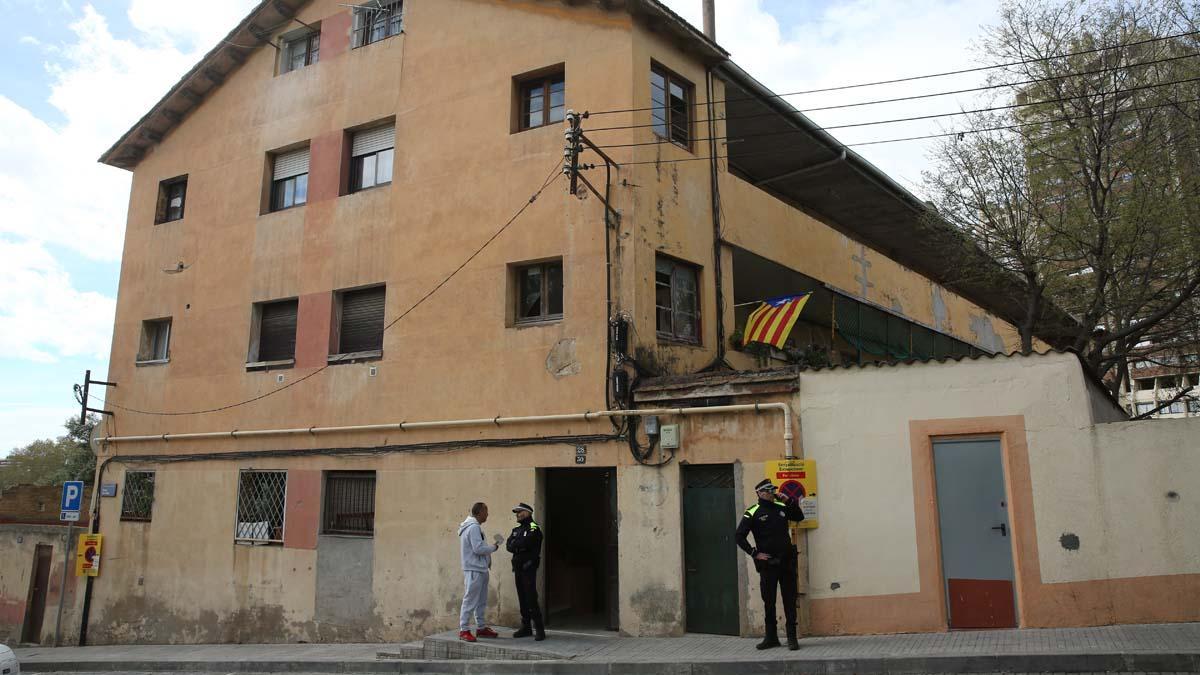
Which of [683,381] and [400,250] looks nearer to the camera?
[683,381]

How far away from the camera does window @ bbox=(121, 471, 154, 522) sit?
15.7m

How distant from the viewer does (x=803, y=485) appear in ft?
31.8

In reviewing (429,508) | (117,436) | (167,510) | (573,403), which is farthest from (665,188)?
(117,436)

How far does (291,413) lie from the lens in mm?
14211

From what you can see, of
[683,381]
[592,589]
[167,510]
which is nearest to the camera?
[683,381]

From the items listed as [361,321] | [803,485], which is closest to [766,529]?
[803,485]

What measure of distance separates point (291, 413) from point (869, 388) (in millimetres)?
9807

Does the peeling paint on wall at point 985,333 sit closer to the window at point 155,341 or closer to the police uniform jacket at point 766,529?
the police uniform jacket at point 766,529

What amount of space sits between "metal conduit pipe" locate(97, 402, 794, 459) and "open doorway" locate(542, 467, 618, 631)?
91 cm

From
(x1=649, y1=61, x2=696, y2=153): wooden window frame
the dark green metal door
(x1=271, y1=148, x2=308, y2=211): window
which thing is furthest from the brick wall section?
(x1=649, y1=61, x2=696, y2=153): wooden window frame

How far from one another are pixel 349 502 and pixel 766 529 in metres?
7.53

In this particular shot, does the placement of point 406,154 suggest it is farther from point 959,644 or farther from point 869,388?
point 959,644

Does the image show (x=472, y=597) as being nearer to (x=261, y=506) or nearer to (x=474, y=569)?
(x=474, y=569)

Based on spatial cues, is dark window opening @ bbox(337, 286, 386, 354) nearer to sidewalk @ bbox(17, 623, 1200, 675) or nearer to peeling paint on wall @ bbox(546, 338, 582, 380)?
peeling paint on wall @ bbox(546, 338, 582, 380)
